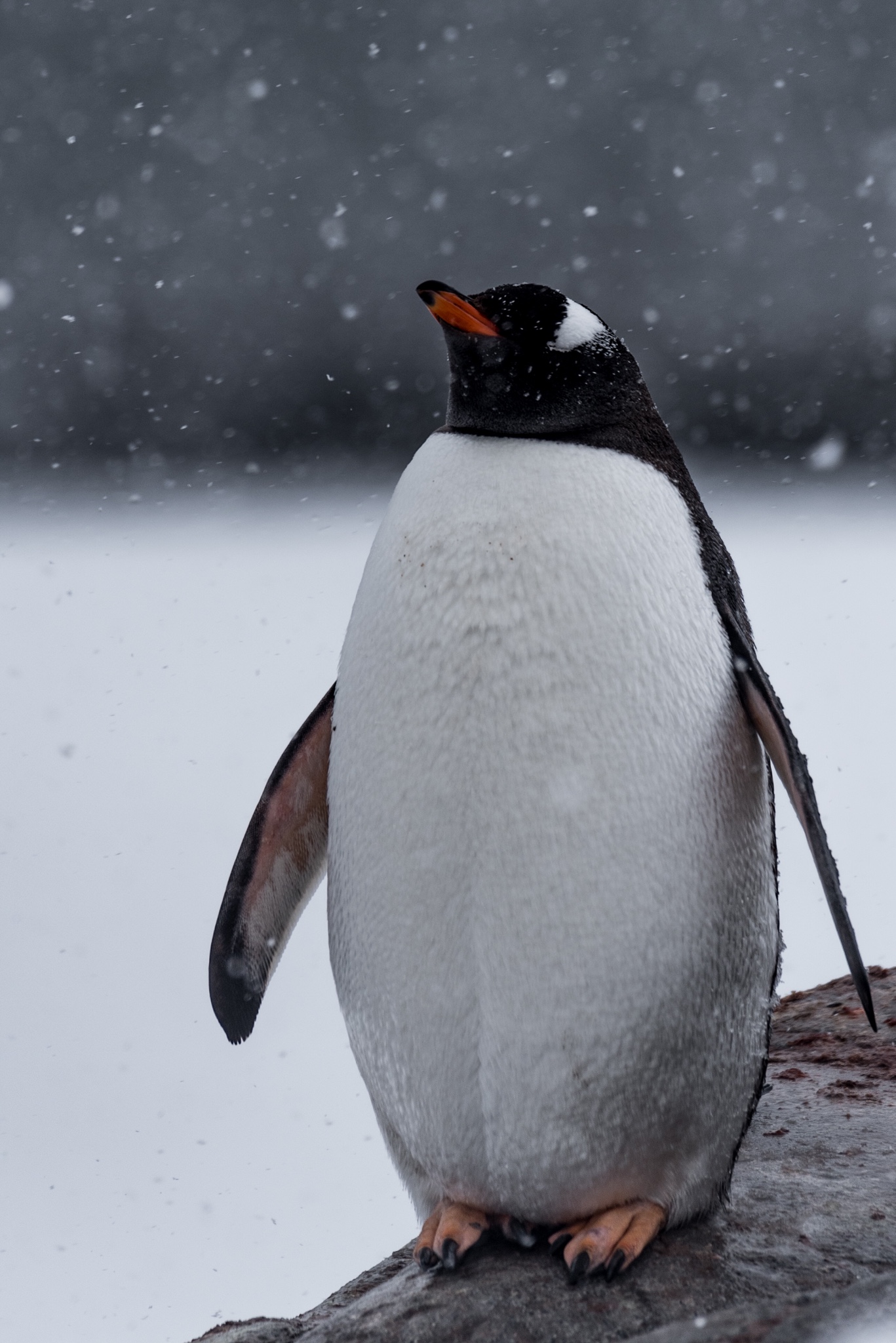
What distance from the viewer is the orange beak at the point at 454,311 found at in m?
1.18

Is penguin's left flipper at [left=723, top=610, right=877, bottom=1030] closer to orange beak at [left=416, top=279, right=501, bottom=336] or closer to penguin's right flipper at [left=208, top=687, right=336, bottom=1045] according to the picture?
orange beak at [left=416, top=279, right=501, bottom=336]

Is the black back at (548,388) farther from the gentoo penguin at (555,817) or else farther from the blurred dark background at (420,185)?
the blurred dark background at (420,185)

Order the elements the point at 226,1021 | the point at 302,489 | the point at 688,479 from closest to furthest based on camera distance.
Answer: the point at 688,479, the point at 226,1021, the point at 302,489

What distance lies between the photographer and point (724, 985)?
3.87 feet

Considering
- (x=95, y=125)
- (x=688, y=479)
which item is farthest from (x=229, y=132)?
Answer: (x=688, y=479)

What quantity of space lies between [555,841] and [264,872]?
51 cm

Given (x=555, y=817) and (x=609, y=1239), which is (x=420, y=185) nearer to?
(x=555, y=817)

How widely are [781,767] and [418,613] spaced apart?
426 mm

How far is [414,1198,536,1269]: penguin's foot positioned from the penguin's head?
2.90ft

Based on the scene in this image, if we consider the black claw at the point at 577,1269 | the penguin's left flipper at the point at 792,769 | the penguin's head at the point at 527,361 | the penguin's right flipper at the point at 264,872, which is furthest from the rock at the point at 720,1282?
the penguin's head at the point at 527,361

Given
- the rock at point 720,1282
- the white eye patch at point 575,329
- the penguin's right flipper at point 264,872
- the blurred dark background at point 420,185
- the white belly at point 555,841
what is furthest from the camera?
the blurred dark background at point 420,185

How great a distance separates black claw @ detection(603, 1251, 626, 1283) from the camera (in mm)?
1126

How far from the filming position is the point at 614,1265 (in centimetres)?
113

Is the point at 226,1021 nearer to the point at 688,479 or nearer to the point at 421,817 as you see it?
the point at 421,817
